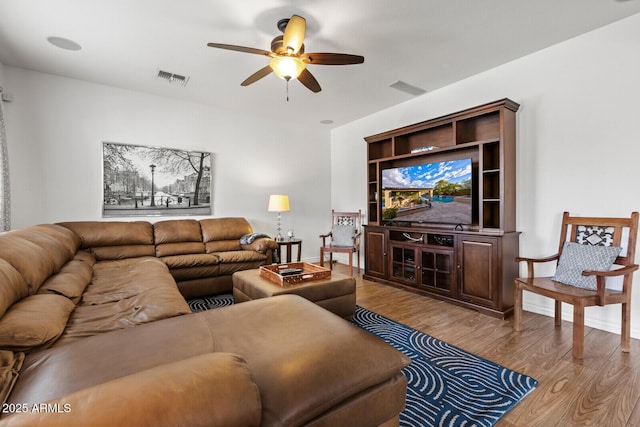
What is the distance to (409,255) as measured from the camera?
3865mm

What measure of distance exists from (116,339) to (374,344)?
1114mm

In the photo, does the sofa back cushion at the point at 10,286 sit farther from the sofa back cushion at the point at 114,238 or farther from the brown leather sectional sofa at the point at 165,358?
the sofa back cushion at the point at 114,238

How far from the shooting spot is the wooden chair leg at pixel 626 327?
2.18m

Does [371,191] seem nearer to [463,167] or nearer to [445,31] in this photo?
[463,167]

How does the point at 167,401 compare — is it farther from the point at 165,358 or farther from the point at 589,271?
the point at 589,271

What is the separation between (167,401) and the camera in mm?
612

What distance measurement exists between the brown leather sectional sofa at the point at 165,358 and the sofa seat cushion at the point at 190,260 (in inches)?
41.4

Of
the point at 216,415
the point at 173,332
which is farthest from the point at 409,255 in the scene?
the point at 216,415

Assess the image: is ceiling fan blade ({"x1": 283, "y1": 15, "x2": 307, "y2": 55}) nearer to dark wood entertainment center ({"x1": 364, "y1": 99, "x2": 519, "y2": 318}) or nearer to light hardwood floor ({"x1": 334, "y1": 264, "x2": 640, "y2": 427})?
dark wood entertainment center ({"x1": 364, "y1": 99, "x2": 519, "y2": 318})

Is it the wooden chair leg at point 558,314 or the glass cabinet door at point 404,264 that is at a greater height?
the glass cabinet door at point 404,264

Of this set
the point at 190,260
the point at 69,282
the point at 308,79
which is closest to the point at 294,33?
the point at 308,79

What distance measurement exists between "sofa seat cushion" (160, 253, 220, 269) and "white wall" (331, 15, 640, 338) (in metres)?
3.49

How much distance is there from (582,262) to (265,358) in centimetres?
267

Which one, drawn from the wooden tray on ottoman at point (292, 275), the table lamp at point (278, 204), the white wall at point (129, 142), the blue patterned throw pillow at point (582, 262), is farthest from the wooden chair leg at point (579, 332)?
the white wall at point (129, 142)
